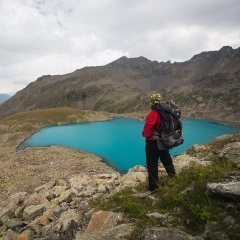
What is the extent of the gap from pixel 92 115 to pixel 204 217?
310 feet

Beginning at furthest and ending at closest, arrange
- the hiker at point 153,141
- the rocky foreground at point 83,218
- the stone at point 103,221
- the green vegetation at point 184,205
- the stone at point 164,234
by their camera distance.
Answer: the hiker at point 153,141 → the stone at point 103,221 → the green vegetation at point 184,205 → the rocky foreground at point 83,218 → the stone at point 164,234

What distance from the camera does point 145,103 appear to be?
15925cm

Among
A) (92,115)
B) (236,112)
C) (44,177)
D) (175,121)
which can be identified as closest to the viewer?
(175,121)

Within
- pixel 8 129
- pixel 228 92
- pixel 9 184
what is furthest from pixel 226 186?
pixel 228 92

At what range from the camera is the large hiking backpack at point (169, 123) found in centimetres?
730

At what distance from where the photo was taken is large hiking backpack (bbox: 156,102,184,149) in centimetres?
730

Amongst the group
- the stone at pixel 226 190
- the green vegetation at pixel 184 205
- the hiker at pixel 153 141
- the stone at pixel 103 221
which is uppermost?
the hiker at pixel 153 141

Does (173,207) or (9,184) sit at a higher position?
(173,207)

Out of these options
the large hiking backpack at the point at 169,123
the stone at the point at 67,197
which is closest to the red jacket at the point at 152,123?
the large hiking backpack at the point at 169,123

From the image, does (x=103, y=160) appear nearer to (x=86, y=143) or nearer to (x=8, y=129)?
(x=86, y=143)

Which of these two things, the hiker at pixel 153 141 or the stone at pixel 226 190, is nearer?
the stone at pixel 226 190

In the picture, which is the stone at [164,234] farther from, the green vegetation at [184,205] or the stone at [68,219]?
the stone at [68,219]

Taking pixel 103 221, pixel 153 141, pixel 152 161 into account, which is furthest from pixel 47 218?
pixel 153 141

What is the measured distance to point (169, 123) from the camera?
7344 mm
